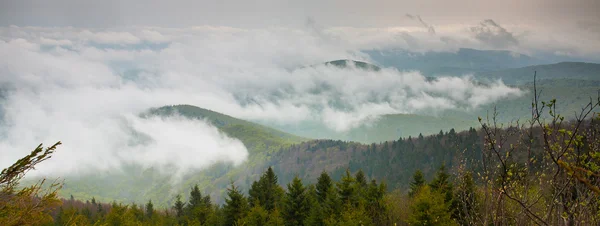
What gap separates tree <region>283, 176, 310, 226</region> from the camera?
39.4 m

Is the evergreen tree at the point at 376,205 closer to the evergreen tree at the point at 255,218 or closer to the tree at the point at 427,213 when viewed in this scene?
the tree at the point at 427,213

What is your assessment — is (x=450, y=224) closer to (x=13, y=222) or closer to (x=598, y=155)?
(x=598, y=155)

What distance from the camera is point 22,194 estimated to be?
860 centimetres

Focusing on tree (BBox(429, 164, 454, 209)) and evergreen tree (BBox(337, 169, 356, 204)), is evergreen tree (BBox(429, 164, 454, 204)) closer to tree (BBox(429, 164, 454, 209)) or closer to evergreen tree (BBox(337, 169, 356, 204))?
tree (BBox(429, 164, 454, 209))

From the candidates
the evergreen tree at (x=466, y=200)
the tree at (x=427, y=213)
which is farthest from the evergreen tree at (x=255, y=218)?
the evergreen tree at (x=466, y=200)

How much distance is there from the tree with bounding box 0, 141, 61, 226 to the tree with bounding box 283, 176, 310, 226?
3115cm

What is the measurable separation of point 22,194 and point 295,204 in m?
32.4

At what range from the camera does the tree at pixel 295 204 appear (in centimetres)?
3944

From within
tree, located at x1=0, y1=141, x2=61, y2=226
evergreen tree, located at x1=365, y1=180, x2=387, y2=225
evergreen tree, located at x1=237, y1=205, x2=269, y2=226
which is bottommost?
evergreen tree, located at x1=365, y1=180, x2=387, y2=225

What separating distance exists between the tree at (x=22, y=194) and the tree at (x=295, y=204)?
3115 cm

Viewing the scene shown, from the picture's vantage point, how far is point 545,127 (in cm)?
722

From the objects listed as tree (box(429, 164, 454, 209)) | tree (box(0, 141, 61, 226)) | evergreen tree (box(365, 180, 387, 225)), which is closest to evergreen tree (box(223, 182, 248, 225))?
evergreen tree (box(365, 180, 387, 225))

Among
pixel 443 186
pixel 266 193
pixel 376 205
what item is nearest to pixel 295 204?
pixel 376 205

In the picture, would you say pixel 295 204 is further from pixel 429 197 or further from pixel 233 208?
pixel 429 197
